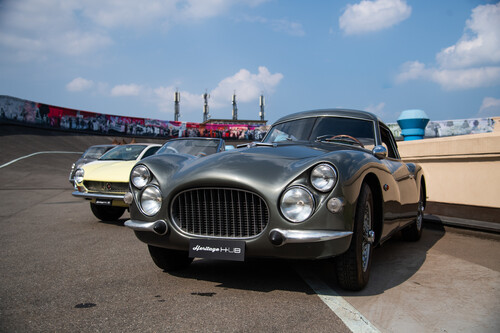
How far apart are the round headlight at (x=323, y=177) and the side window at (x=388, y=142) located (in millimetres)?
2265

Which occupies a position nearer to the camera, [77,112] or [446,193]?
[446,193]

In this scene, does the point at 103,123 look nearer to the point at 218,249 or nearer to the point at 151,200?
the point at 151,200

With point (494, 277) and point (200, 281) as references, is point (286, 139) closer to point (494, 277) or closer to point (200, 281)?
point (200, 281)

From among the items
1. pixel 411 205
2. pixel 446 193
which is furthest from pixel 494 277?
pixel 446 193

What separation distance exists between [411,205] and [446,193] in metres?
3.84

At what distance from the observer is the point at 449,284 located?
348 cm

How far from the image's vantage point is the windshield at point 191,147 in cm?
866

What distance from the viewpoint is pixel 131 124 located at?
2164 inches

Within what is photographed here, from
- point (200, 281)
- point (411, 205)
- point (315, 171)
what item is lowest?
point (200, 281)

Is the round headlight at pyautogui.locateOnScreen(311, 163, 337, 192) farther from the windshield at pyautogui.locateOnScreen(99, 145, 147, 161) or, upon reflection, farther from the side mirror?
the windshield at pyautogui.locateOnScreen(99, 145, 147, 161)

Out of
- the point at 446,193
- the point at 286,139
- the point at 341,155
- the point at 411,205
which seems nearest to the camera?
the point at 341,155

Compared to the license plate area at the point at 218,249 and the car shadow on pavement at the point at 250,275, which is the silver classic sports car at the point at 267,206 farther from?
the car shadow on pavement at the point at 250,275

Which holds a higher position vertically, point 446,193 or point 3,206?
point 446,193

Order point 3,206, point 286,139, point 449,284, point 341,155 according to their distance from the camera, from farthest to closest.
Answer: point 3,206, point 286,139, point 449,284, point 341,155
